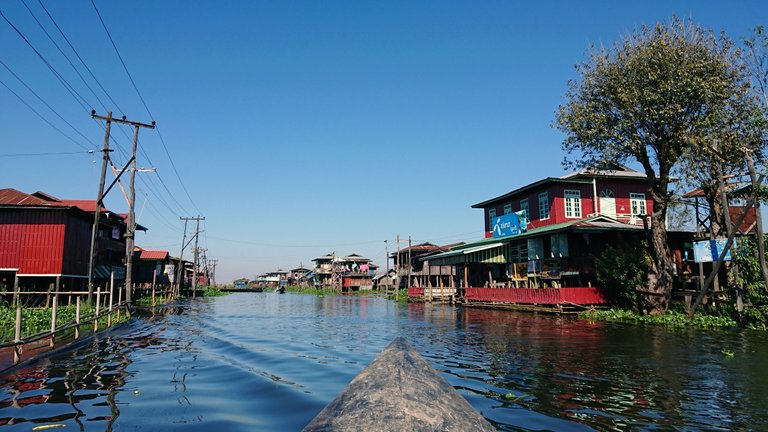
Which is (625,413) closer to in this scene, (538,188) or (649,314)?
(649,314)

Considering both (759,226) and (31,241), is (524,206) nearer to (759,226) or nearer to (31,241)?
(759,226)

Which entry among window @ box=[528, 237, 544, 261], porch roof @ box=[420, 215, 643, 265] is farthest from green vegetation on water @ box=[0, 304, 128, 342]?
window @ box=[528, 237, 544, 261]

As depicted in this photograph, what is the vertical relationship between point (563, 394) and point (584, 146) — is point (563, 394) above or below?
below

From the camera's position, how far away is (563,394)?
905 centimetres

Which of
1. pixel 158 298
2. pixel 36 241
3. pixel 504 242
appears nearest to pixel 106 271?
pixel 36 241

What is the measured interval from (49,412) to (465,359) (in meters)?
9.61

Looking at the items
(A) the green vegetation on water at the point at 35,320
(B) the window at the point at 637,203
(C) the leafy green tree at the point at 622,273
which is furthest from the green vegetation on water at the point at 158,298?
(B) the window at the point at 637,203

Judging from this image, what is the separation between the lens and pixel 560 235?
30.7m

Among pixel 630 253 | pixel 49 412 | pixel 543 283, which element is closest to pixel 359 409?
pixel 49 412

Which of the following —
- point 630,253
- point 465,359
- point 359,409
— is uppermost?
point 630,253

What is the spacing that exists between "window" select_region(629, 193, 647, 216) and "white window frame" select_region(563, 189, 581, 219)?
4058 mm

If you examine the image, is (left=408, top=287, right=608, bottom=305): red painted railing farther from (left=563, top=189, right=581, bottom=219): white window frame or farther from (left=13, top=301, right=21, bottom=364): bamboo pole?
(left=13, top=301, right=21, bottom=364): bamboo pole

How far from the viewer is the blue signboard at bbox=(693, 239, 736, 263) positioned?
824 inches

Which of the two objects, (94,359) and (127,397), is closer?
(127,397)
